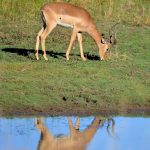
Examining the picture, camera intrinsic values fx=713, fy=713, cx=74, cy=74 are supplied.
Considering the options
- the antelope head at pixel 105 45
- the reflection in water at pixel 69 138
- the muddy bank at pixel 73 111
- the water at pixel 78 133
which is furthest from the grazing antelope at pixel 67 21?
the reflection in water at pixel 69 138

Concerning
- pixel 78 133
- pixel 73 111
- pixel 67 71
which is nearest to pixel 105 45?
pixel 67 71

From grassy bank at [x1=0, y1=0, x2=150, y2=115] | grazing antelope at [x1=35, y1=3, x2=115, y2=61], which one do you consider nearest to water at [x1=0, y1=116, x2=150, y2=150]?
grassy bank at [x1=0, y1=0, x2=150, y2=115]

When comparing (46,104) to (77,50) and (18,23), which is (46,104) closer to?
(77,50)

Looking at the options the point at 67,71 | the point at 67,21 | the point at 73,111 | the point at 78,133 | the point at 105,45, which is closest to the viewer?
the point at 78,133

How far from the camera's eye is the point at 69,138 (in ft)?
35.0

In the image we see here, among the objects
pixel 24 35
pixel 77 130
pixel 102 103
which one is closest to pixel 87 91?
pixel 102 103

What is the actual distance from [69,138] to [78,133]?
0.39 m

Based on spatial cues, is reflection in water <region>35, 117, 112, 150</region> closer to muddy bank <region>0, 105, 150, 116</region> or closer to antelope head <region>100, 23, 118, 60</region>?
muddy bank <region>0, 105, 150, 116</region>

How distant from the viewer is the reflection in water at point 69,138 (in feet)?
33.2

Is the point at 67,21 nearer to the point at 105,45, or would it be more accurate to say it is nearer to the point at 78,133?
the point at 105,45

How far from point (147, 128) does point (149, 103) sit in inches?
64.2

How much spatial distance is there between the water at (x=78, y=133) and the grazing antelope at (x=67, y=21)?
4400 mm

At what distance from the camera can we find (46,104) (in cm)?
1219

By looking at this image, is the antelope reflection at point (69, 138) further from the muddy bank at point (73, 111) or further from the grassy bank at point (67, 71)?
the grassy bank at point (67, 71)
